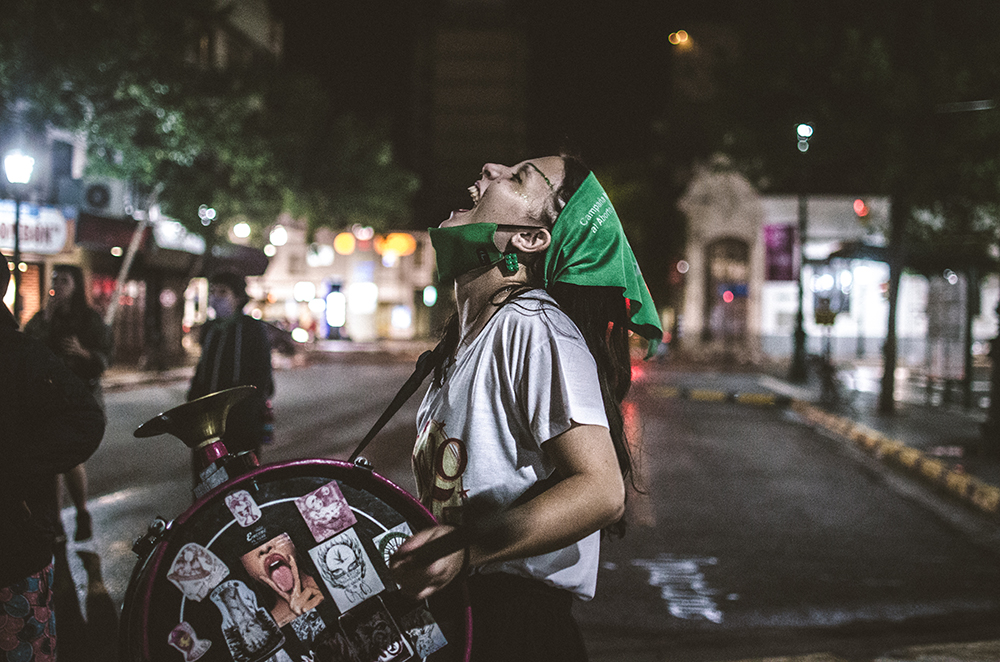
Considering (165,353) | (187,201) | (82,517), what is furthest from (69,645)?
(165,353)

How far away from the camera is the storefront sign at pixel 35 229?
16.2 metres

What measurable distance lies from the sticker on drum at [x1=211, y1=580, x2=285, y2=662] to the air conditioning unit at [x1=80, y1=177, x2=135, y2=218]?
21156 millimetres

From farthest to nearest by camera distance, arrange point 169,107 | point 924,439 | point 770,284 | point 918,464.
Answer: point 770,284, point 169,107, point 924,439, point 918,464

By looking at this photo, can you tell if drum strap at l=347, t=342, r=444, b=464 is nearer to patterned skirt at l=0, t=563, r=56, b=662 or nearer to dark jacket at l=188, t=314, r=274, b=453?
patterned skirt at l=0, t=563, r=56, b=662

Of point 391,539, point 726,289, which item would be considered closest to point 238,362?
point 391,539

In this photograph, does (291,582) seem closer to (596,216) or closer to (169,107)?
(596,216)

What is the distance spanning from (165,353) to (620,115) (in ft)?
147

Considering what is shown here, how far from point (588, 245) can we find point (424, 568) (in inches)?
29.4

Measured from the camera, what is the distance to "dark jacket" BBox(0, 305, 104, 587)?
7.22 ft

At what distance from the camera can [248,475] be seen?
1.42 m

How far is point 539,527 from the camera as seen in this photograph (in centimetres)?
130

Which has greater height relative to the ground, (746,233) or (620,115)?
(620,115)

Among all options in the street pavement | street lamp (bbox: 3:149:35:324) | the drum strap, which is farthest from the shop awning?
the drum strap

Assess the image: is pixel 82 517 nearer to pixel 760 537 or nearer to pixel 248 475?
pixel 248 475
